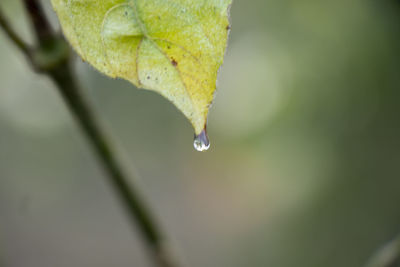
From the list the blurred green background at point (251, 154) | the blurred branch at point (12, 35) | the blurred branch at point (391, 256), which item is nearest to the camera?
the blurred branch at point (12, 35)

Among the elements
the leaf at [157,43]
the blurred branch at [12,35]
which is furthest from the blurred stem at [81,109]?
the leaf at [157,43]

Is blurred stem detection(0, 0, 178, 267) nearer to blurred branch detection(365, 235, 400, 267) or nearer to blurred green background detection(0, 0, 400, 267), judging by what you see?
blurred green background detection(0, 0, 400, 267)

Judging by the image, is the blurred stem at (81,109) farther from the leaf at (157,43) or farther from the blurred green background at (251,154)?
the leaf at (157,43)

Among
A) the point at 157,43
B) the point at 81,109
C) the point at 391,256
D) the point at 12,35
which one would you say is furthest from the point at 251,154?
the point at 157,43

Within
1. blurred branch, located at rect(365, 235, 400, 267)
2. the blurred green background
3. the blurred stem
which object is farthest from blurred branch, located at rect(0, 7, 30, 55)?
blurred branch, located at rect(365, 235, 400, 267)

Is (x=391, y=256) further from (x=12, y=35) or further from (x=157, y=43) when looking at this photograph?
(x=12, y=35)

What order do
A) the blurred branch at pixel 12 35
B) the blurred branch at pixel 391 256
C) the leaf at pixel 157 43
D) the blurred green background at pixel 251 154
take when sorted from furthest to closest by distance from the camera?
the blurred green background at pixel 251 154 → the blurred branch at pixel 391 256 → the blurred branch at pixel 12 35 → the leaf at pixel 157 43
